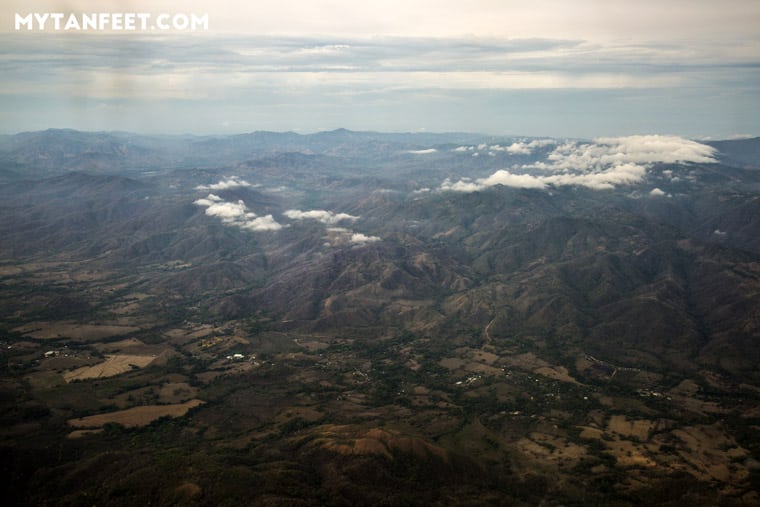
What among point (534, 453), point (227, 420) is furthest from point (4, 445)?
point (534, 453)

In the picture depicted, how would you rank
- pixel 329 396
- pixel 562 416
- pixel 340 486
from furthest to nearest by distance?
pixel 329 396 < pixel 562 416 < pixel 340 486

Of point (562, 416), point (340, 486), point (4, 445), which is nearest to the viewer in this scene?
point (340, 486)

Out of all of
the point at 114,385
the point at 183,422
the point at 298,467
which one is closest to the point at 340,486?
the point at 298,467

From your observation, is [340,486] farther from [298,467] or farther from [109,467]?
[109,467]

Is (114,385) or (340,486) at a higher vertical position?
(340,486)

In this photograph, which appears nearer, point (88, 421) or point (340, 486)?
point (340, 486)

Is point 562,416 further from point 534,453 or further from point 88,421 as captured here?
point 88,421
